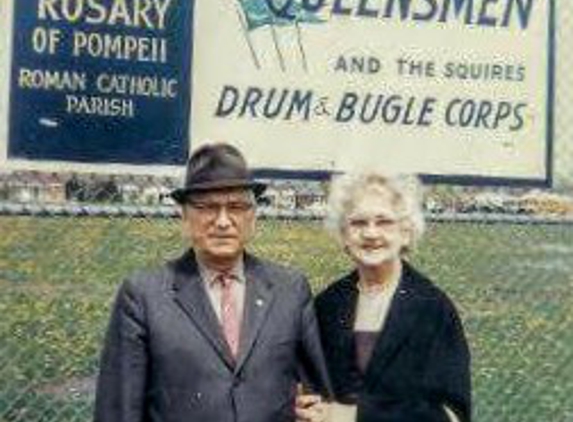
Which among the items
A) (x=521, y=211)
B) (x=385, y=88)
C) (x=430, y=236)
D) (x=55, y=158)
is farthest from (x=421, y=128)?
(x=430, y=236)

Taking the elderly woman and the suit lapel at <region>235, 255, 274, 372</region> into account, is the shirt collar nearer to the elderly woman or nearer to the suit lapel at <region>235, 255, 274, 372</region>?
the suit lapel at <region>235, 255, 274, 372</region>

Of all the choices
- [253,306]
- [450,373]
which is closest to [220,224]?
[253,306]

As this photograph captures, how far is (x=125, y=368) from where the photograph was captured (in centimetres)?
396

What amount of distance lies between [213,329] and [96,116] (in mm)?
1755

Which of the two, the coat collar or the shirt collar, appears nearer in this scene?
the coat collar

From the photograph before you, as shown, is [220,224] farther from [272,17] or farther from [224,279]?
[272,17]

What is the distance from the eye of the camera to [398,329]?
420 centimetres

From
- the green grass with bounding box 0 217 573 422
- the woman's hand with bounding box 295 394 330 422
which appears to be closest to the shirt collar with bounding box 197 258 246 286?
the woman's hand with bounding box 295 394 330 422

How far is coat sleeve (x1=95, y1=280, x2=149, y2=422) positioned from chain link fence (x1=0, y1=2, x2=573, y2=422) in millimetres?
1352

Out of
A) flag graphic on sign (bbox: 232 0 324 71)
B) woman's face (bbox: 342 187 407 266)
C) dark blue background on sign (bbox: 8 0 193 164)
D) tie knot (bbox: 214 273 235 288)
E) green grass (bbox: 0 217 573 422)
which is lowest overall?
green grass (bbox: 0 217 573 422)

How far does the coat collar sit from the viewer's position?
13.1ft

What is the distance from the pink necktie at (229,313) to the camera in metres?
4.05

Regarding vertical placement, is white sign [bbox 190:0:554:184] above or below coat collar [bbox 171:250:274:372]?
above

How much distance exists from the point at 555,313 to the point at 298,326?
6.85 meters
